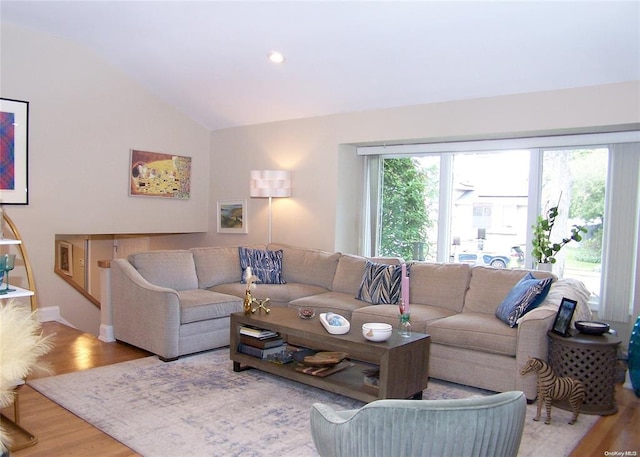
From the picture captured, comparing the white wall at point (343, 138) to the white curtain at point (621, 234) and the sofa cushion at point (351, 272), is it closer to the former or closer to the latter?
the white curtain at point (621, 234)

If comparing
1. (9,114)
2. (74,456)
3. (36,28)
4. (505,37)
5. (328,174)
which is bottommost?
(74,456)

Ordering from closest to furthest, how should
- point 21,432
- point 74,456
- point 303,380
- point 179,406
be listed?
point 74,456 → point 21,432 → point 179,406 → point 303,380

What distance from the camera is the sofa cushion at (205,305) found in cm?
428

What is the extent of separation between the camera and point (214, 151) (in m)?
7.16

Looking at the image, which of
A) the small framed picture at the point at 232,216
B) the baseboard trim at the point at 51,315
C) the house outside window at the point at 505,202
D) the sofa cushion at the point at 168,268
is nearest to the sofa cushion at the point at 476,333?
the house outside window at the point at 505,202

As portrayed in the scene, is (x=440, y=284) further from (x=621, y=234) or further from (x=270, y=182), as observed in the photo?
(x=270, y=182)

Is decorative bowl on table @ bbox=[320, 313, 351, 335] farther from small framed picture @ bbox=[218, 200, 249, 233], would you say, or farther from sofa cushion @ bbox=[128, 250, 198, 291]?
Answer: small framed picture @ bbox=[218, 200, 249, 233]

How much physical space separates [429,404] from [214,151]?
617 cm

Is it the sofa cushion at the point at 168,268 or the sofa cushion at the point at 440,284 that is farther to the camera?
the sofa cushion at the point at 168,268

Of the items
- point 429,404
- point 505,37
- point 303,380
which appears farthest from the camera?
point 505,37

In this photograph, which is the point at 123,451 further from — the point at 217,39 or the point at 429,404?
the point at 217,39

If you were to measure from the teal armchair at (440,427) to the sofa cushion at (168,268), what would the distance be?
3.59 m

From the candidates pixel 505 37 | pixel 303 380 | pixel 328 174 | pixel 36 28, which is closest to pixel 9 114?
pixel 36 28

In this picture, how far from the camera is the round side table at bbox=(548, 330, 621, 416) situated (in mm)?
3258
